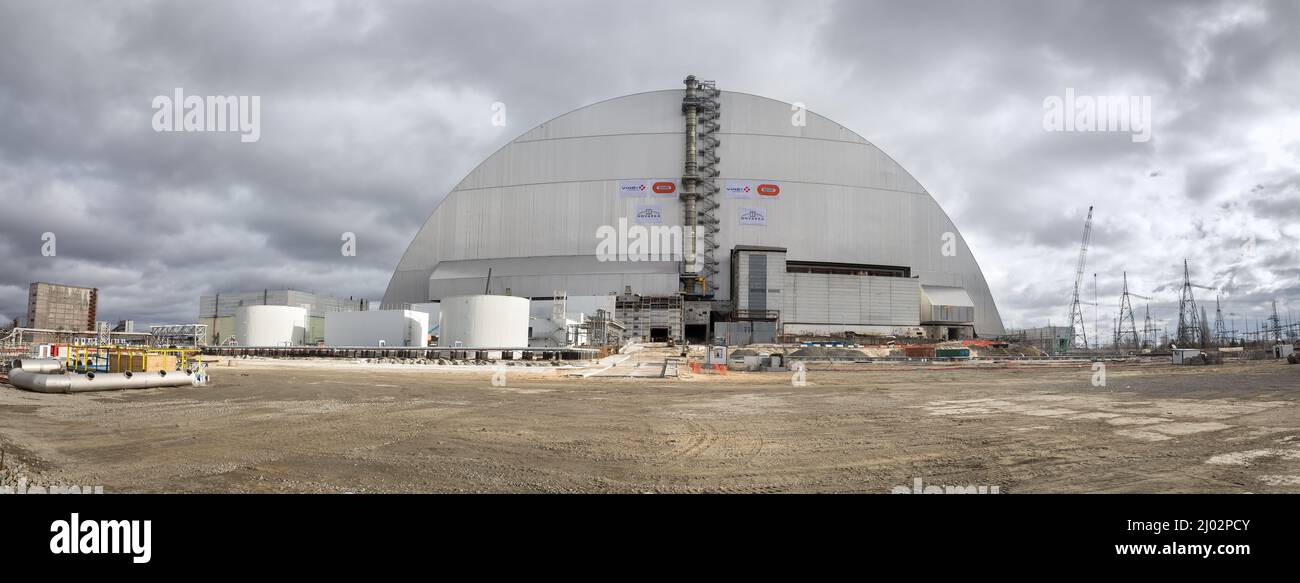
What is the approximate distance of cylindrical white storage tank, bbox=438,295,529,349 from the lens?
44656 millimetres

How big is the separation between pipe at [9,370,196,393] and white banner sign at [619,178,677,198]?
47.6 m

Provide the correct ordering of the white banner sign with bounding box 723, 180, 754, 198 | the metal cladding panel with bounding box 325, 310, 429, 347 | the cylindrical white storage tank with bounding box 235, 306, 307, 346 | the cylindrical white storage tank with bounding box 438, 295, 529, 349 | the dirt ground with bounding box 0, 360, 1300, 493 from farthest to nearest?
the white banner sign with bounding box 723, 180, 754, 198 → the cylindrical white storage tank with bounding box 235, 306, 307, 346 → the metal cladding panel with bounding box 325, 310, 429, 347 → the cylindrical white storage tank with bounding box 438, 295, 529, 349 → the dirt ground with bounding box 0, 360, 1300, 493

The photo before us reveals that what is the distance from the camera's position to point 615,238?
214ft

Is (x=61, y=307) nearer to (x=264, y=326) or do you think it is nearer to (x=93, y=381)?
(x=264, y=326)

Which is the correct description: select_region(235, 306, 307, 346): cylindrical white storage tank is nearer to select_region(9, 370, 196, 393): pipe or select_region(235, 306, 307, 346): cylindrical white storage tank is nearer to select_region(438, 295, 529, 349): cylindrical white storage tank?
select_region(438, 295, 529, 349): cylindrical white storage tank

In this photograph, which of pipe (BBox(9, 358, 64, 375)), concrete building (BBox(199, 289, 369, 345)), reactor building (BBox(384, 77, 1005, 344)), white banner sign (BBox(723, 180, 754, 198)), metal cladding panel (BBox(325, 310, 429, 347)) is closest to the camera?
pipe (BBox(9, 358, 64, 375))

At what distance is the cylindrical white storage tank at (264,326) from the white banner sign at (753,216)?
43312 mm

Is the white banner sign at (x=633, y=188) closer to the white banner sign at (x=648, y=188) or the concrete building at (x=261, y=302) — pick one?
the white banner sign at (x=648, y=188)

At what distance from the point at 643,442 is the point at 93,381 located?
19.9 m

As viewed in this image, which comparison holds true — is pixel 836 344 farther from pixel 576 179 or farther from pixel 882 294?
pixel 576 179

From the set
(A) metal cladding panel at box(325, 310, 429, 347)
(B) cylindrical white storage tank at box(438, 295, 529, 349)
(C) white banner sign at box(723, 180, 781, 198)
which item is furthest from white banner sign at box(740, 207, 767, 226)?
(A) metal cladding panel at box(325, 310, 429, 347)

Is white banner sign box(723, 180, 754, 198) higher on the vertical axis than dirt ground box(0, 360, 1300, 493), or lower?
higher
